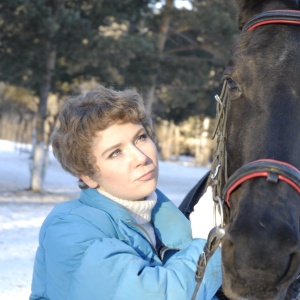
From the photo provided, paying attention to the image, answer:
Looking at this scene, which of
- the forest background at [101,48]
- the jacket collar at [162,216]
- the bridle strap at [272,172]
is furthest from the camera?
the forest background at [101,48]

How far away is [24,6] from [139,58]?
15.9 feet

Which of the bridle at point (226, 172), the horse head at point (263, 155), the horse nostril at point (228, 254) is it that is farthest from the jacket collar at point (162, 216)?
the horse nostril at point (228, 254)

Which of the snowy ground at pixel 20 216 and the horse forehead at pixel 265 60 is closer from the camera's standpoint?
the horse forehead at pixel 265 60

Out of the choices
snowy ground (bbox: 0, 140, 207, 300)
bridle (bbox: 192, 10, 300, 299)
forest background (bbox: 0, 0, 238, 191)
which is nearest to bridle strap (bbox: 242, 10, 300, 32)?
bridle (bbox: 192, 10, 300, 299)

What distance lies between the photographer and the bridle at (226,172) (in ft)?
6.31

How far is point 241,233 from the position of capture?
1.84 meters

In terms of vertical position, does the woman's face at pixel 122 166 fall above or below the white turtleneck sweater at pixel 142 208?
above

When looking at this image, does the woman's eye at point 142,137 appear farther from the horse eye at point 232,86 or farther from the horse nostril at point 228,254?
the horse nostril at point 228,254

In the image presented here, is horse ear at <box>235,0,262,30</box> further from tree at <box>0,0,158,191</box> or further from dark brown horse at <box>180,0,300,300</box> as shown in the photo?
tree at <box>0,0,158,191</box>

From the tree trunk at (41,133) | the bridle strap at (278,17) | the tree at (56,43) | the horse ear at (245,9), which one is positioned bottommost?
the tree trunk at (41,133)

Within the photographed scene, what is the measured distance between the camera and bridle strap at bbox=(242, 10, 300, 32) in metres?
2.26

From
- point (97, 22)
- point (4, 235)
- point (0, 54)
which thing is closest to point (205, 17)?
point (97, 22)

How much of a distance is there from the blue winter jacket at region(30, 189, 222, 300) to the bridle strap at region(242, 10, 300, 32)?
874mm

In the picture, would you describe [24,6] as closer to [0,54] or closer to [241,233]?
[0,54]
